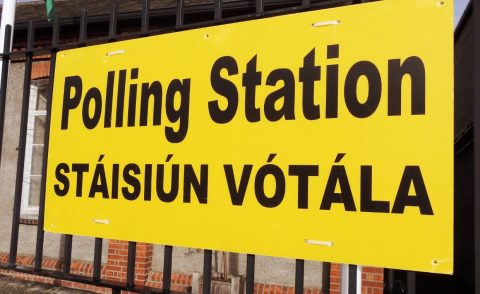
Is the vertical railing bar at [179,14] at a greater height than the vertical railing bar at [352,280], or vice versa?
the vertical railing bar at [179,14]

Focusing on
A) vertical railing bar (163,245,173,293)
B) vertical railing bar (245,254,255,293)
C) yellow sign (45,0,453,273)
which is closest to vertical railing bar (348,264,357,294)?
yellow sign (45,0,453,273)

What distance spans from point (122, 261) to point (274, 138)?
436 centimetres

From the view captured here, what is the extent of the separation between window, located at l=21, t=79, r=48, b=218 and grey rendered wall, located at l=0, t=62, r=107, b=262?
20 cm

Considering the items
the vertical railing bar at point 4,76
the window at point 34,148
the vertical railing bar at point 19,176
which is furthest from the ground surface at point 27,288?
the window at point 34,148

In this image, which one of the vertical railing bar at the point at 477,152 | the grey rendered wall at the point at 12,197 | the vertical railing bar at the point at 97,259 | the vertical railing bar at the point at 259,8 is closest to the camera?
the vertical railing bar at the point at 477,152

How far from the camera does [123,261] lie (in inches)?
214

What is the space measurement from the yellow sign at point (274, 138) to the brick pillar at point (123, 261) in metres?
3.26

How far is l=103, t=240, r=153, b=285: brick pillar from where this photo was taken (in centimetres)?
545

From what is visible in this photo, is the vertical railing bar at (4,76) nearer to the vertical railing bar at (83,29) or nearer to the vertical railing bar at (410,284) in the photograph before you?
the vertical railing bar at (83,29)

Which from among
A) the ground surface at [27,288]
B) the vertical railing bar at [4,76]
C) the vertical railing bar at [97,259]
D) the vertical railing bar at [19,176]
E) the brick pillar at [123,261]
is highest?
the vertical railing bar at [4,76]

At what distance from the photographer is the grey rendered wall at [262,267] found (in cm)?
488

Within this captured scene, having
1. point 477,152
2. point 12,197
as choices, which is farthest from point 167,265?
point 12,197

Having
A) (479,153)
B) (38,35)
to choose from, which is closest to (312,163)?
(479,153)

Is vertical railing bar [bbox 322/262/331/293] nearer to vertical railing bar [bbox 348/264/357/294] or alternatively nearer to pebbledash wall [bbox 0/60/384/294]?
pebbledash wall [bbox 0/60/384/294]
